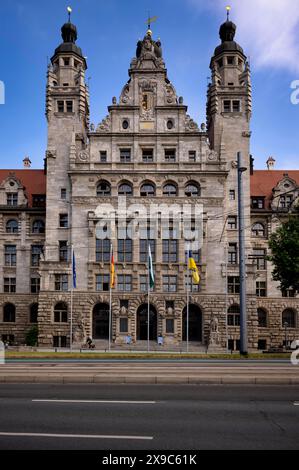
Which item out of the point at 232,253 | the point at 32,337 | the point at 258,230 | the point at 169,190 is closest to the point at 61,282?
the point at 32,337

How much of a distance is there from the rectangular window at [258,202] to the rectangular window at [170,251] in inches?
471

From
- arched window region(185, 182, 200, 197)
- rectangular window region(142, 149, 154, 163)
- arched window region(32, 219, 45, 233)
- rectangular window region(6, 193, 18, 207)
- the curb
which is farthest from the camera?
rectangular window region(6, 193, 18, 207)

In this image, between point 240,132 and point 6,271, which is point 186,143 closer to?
point 240,132

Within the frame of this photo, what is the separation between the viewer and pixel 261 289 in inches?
2158

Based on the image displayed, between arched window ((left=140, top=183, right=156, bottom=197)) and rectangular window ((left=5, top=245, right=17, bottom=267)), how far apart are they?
16482 mm

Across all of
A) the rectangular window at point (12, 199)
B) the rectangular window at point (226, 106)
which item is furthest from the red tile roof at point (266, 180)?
the rectangular window at point (12, 199)

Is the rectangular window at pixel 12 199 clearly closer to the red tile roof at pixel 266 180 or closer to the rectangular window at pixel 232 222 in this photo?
the rectangular window at pixel 232 222

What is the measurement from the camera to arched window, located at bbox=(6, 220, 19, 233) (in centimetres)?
5562

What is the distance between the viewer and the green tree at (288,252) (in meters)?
36.0

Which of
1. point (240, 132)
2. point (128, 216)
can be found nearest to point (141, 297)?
point (128, 216)

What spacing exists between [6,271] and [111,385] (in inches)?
1597

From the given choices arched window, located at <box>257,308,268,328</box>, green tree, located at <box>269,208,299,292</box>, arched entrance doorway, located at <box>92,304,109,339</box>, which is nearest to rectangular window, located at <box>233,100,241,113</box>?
green tree, located at <box>269,208,299,292</box>

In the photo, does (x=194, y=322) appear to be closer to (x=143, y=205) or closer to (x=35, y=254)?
(x=143, y=205)

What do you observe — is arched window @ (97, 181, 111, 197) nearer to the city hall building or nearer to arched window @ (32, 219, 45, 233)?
the city hall building
